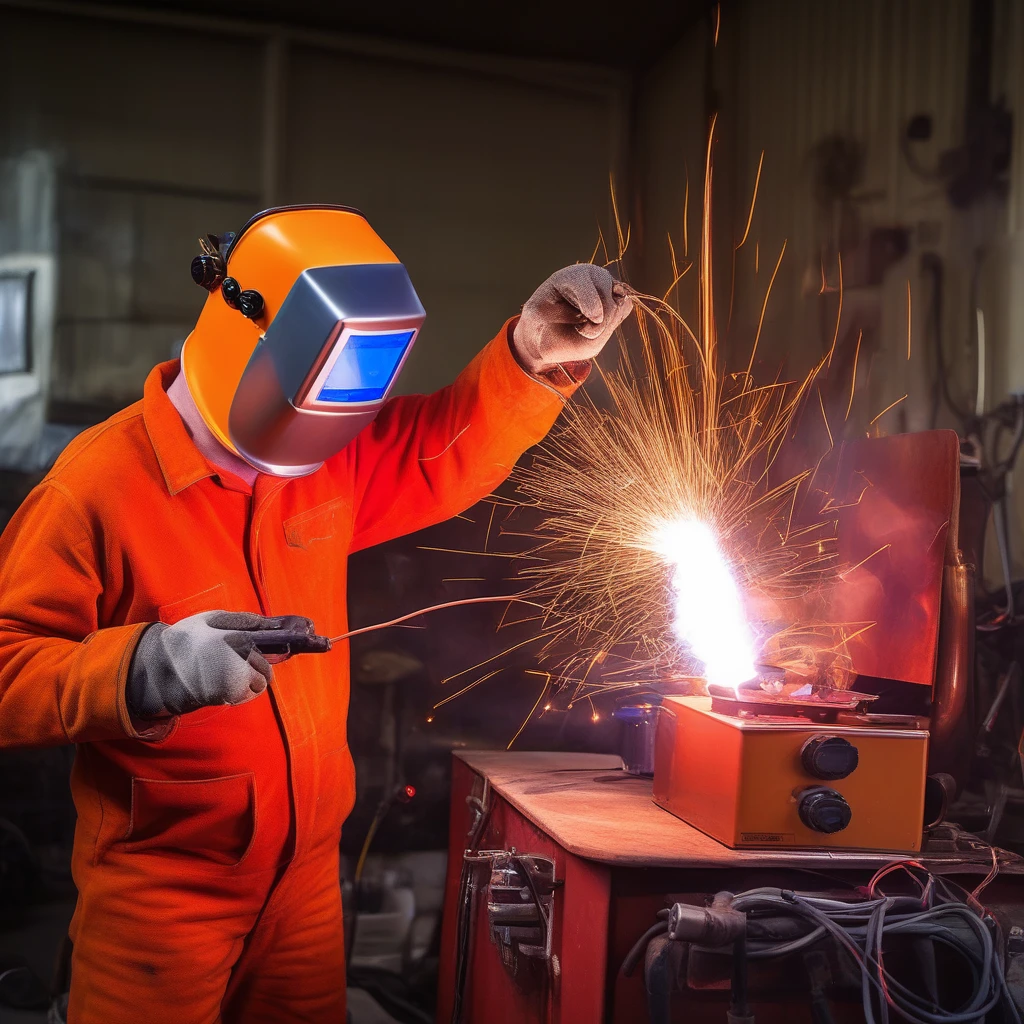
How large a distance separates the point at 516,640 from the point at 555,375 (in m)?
1.07

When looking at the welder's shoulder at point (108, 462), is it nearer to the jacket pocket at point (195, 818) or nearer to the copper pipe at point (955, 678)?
the jacket pocket at point (195, 818)

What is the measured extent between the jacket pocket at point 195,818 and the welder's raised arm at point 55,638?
230 mm

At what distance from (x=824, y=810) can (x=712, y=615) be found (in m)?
0.50

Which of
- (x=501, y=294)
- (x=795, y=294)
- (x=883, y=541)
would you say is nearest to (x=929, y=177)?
(x=795, y=294)

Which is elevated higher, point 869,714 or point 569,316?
point 569,316

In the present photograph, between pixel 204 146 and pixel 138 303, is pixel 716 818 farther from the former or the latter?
pixel 204 146

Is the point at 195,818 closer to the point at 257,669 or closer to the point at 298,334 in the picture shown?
the point at 257,669

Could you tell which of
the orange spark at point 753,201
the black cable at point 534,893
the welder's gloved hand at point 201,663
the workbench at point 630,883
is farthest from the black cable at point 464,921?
the orange spark at point 753,201

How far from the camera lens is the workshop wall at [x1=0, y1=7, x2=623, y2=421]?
250 cm

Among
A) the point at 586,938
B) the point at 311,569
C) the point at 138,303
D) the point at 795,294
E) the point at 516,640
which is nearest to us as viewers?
the point at 586,938

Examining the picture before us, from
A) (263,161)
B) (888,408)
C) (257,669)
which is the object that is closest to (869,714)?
(888,408)

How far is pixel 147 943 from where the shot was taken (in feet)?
5.29

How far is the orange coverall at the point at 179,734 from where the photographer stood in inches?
61.1

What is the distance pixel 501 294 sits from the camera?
2781 mm
